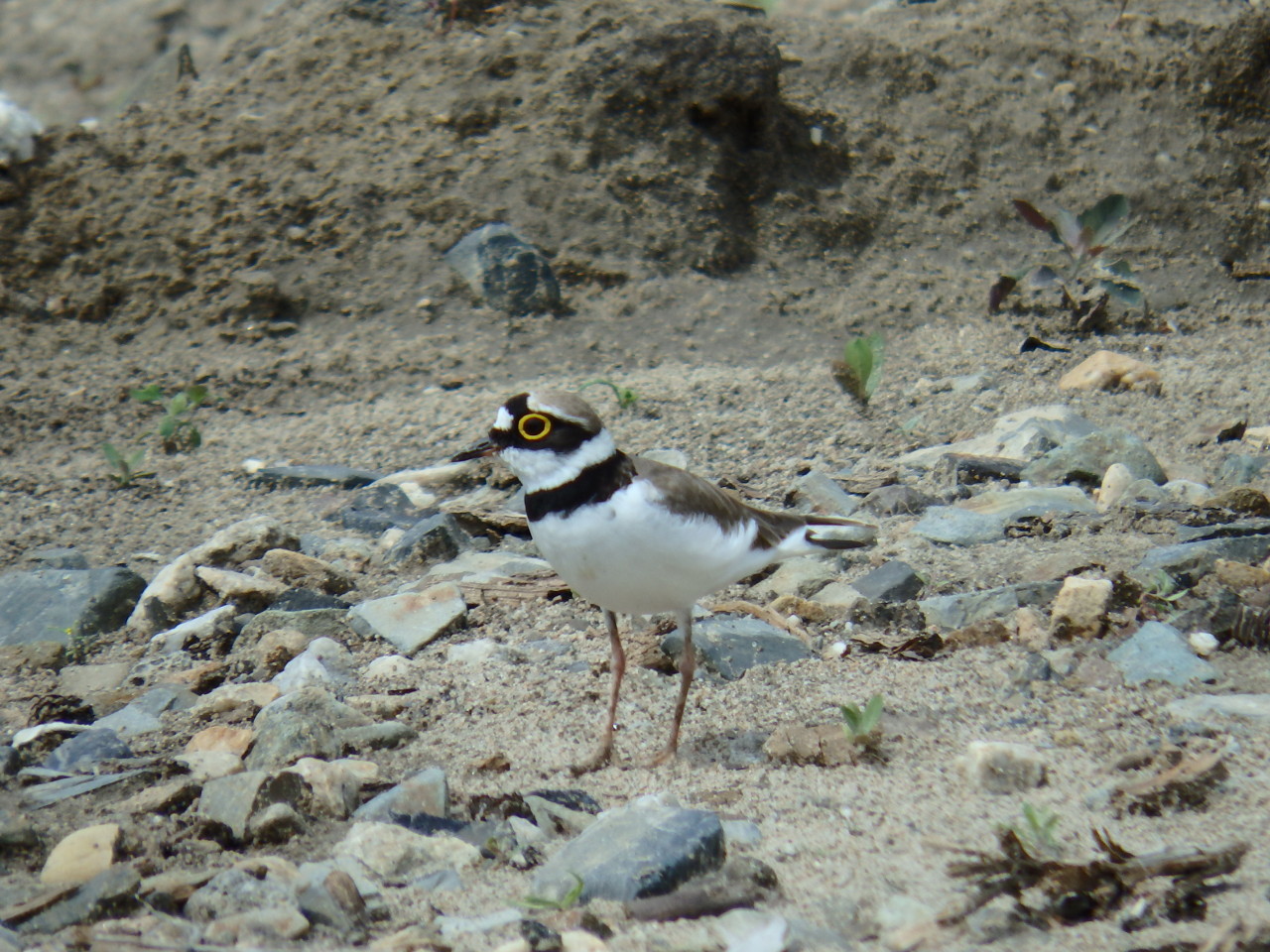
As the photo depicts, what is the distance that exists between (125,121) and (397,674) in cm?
531

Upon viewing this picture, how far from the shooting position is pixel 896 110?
310 inches

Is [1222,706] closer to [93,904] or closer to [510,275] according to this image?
[93,904]

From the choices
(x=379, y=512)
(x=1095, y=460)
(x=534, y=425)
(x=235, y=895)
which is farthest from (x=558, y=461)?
(x=1095, y=460)

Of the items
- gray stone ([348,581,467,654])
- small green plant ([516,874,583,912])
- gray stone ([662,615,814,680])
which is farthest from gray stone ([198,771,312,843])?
gray stone ([662,615,814,680])

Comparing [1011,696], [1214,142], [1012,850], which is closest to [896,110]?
[1214,142]

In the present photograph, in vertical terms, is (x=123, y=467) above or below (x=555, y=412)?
below

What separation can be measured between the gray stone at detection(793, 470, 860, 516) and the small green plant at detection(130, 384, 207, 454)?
3.14m

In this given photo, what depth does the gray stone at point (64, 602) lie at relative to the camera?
14.3 feet

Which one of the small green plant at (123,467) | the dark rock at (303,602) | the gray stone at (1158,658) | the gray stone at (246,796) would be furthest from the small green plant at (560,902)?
the small green plant at (123,467)

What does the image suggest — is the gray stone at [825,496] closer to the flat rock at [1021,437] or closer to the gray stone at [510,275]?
the flat rock at [1021,437]

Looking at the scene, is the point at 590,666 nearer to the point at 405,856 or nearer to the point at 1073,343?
the point at 405,856

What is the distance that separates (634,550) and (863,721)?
726mm

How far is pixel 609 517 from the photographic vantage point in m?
3.25

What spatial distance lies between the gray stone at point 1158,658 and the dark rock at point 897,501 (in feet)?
4.43
